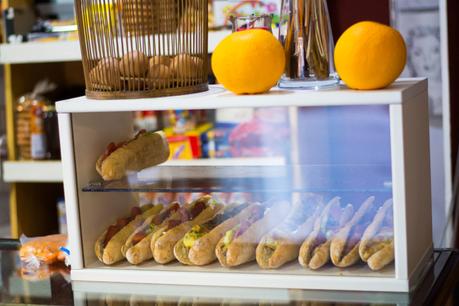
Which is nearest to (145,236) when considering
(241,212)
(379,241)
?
(241,212)

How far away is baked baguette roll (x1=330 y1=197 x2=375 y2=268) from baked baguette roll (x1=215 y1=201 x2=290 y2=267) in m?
0.12

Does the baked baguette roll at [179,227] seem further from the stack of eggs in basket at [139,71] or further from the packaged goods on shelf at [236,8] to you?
the packaged goods on shelf at [236,8]

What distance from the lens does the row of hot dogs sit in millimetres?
1326

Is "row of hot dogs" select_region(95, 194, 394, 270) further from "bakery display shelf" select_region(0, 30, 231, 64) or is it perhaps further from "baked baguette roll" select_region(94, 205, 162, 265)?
"bakery display shelf" select_region(0, 30, 231, 64)

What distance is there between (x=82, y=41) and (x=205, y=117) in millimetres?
1426

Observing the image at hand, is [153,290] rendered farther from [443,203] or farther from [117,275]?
[443,203]

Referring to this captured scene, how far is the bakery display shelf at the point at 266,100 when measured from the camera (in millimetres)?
1251

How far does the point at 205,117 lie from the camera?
9.41 feet

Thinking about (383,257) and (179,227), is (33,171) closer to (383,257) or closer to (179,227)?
(179,227)

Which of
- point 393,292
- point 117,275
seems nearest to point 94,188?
point 117,275

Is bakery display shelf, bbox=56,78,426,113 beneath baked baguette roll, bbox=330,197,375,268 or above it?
above

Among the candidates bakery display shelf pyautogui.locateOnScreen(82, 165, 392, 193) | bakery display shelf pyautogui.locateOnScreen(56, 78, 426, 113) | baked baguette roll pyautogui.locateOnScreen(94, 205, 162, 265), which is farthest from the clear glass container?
baked baguette roll pyautogui.locateOnScreen(94, 205, 162, 265)

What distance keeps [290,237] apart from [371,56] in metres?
0.33

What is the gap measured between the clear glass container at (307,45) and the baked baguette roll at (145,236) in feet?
1.06
